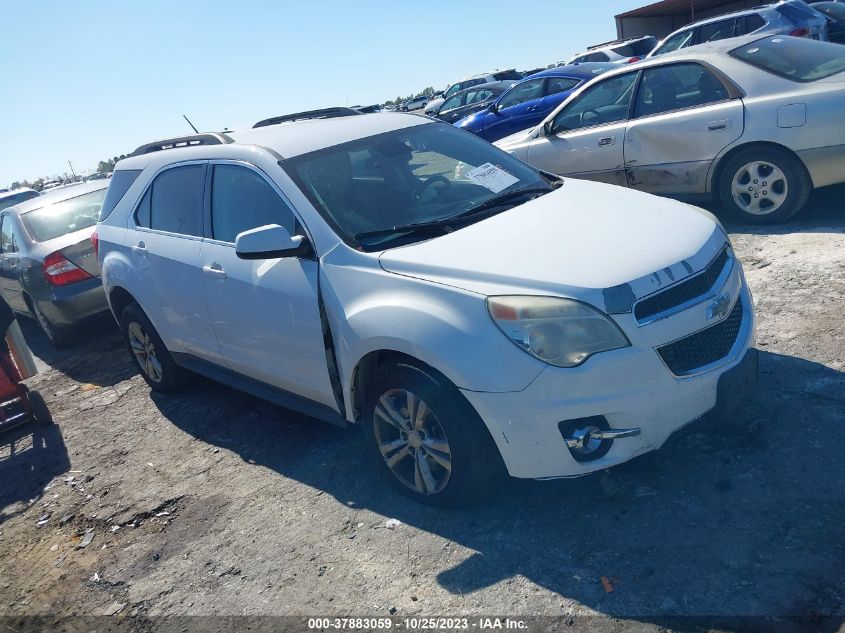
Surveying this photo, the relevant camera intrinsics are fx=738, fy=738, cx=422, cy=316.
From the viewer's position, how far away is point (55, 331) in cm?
796

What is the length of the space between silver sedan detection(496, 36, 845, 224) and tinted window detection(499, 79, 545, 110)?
19.8 feet

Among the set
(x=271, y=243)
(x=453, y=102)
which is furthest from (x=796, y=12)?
(x=271, y=243)

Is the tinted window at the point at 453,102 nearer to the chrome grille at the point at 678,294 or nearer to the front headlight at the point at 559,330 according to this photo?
the chrome grille at the point at 678,294

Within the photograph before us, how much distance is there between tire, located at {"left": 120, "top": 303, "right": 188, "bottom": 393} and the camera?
18.2 ft

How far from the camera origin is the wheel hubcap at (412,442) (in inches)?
132

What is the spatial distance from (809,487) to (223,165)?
3569mm

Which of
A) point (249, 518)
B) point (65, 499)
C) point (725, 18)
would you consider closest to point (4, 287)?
point (65, 499)

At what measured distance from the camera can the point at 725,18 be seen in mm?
13664

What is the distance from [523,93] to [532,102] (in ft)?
2.44

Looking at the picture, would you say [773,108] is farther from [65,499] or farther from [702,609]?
[65,499]

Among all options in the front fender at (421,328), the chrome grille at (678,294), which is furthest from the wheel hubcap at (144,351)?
the chrome grille at (678,294)

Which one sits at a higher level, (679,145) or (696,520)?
(679,145)

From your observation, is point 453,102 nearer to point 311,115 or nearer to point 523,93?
point 523,93

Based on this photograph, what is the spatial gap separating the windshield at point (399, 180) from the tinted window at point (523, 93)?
9384mm
